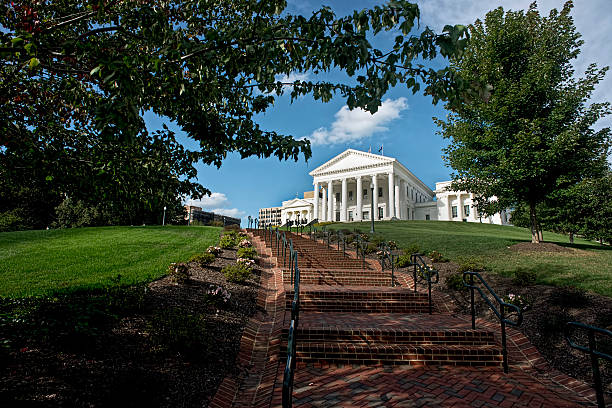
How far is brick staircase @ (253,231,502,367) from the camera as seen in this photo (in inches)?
197

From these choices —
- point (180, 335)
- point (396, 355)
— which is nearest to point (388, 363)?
point (396, 355)

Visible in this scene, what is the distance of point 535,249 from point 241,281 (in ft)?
39.7

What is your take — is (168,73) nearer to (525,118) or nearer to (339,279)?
(339,279)

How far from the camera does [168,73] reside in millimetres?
3643

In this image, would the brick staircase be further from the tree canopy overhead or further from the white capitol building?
the white capitol building

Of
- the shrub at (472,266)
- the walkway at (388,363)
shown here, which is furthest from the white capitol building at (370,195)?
the walkway at (388,363)

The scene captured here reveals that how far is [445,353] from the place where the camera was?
199 inches

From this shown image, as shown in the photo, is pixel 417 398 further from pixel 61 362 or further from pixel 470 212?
pixel 470 212

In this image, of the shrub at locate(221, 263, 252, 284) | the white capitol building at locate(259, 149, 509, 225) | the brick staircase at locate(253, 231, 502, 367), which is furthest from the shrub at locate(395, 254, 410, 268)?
the white capitol building at locate(259, 149, 509, 225)

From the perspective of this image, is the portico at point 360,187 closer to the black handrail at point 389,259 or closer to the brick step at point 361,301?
the black handrail at point 389,259

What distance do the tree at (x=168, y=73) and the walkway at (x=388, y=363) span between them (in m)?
3.02

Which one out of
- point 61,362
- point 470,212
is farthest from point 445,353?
point 470,212

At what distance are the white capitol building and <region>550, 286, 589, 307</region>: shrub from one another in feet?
163

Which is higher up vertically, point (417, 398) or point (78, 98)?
point (78, 98)
